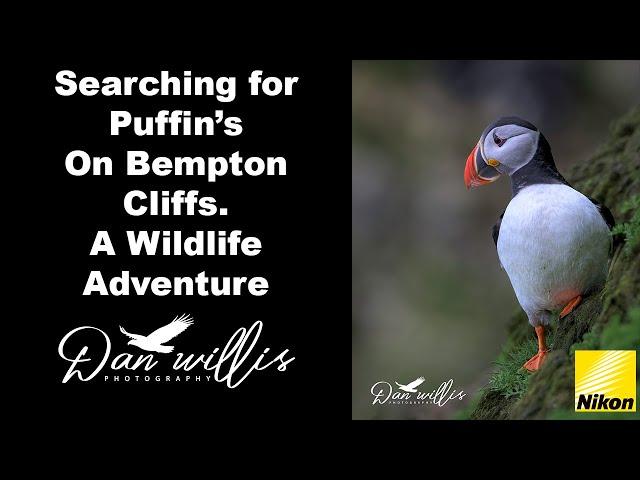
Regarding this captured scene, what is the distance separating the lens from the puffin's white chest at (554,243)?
23.1 feet

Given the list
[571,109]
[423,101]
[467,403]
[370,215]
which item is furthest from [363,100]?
[467,403]

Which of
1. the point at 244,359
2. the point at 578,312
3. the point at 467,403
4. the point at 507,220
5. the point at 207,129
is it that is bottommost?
the point at 467,403

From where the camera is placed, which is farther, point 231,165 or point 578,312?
point 231,165

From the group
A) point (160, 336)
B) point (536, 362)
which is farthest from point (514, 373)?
point (160, 336)

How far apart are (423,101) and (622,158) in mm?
11032

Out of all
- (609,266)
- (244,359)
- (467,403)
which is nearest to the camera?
(609,266)

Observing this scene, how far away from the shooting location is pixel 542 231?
707 centimetres

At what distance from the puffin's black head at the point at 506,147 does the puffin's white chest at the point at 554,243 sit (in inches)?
12.4

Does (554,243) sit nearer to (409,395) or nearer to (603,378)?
(603,378)

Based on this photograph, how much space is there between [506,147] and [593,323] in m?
1.54

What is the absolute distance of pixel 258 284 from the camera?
8.71 metres

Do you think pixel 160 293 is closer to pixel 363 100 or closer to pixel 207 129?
pixel 207 129

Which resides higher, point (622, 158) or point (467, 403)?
point (622, 158)

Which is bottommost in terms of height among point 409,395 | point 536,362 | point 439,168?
point 409,395
